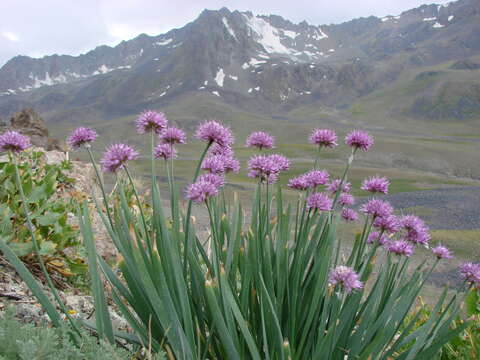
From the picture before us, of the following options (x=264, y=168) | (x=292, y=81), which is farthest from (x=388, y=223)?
(x=292, y=81)

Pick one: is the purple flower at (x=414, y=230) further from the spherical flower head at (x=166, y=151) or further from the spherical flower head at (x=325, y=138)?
the spherical flower head at (x=166, y=151)

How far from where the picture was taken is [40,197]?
3.02 metres

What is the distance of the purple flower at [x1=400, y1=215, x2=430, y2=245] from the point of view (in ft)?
7.15

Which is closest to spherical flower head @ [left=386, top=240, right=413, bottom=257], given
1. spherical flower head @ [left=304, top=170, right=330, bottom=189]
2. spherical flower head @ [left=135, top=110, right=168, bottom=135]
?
spherical flower head @ [left=304, top=170, right=330, bottom=189]

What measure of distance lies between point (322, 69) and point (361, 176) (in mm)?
135709

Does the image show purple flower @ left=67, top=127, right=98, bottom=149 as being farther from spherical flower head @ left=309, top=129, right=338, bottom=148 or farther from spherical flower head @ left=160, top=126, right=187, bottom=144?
spherical flower head @ left=309, top=129, right=338, bottom=148

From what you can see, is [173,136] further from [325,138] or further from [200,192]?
[325,138]

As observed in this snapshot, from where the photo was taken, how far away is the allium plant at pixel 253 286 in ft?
5.48

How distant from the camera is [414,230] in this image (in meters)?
2.21

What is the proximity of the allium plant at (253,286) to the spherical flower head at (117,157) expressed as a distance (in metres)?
0.02

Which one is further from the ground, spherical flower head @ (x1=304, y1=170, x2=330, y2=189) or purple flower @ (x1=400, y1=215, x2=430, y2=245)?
spherical flower head @ (x1=304, y1=170, x2=330, y2=189)

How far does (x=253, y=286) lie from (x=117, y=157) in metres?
1.03

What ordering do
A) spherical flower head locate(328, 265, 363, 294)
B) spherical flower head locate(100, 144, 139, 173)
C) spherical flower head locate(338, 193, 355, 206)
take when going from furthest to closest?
spherical flower head locate(338, 193, 355, 206)
spherical flower head locate(100, 144, 139, 173)
spherical flower head locate(328, 265, 363, 294)

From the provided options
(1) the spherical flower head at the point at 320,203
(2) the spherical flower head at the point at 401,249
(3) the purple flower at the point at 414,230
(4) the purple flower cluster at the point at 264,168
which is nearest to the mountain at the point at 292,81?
(3) the purple flower at the point at 414,230
